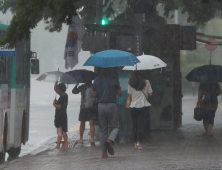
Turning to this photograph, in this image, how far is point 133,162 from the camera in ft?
25.2

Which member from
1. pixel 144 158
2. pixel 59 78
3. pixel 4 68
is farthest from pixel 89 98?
pixel 144 158

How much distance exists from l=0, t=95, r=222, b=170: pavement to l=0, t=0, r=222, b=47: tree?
2320mm

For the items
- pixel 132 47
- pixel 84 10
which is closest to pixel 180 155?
pixel 132 47

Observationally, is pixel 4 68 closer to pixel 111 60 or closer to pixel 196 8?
pixel 111 60

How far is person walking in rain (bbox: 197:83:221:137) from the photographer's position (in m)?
11.9

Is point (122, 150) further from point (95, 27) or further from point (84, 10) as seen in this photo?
point (84, 10)

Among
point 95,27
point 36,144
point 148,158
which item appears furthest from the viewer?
point 36,144

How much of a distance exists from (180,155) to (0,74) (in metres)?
4.17

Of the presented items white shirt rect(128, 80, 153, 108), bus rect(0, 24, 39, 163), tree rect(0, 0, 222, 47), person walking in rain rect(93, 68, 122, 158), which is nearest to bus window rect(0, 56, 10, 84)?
bus rect(0, 24, 39, 163)

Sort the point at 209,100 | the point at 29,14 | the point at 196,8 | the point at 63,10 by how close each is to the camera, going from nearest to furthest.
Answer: the point at 29,14
the point at 63,10
the point at 209,100
the point at 196,8

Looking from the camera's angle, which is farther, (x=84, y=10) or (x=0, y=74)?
(x=84, y=10)

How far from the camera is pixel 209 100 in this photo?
1188 cm

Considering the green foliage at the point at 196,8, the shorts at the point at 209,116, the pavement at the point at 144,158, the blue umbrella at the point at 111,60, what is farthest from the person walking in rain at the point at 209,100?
the green foliage at the point at 196,8

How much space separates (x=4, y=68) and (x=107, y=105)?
3.15 meters
